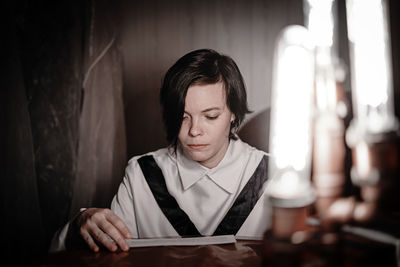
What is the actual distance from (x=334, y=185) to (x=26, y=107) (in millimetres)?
1332

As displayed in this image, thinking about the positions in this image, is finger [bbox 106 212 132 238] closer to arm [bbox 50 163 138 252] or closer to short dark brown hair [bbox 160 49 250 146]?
arm [bbox 50 163 138 252]

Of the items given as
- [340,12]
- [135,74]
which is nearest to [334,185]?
[340,12]

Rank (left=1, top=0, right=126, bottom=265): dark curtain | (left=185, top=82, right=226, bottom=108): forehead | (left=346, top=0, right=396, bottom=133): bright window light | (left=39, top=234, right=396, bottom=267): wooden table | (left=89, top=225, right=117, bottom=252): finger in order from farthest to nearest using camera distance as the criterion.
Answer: (left=1, top=0, right=126, bottom=265): dark curtain, (left=185, top=82, right=226, bottom=108): forehead, (left=89, top=225, right=117, bottom=252): finger, (left=346, top=0, right=396, bottom=133): bright window light, (left=39, top=234, right=396, bottom=267): wooden table

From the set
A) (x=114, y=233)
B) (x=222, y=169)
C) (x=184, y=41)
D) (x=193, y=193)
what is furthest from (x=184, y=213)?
(x=184, y=41)

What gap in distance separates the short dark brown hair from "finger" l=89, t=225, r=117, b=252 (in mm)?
464

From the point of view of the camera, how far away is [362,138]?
0.73 metres

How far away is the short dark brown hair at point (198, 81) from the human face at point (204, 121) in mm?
21

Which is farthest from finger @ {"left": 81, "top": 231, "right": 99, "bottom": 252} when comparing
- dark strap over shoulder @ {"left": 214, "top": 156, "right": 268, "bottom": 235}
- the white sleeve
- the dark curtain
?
dark strap over shoulder @ {"left": 214, "top": 156, "right": 268, "bottom": 235}

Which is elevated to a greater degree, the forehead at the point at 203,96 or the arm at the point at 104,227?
the forehead at the point at 203,96

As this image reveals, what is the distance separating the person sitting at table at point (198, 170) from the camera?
1.34 m

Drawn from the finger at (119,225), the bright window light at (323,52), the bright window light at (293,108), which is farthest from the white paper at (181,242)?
the bright window light at (323,52)

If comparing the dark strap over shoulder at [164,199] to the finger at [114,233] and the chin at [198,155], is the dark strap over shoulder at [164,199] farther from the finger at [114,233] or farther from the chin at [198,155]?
the finger at [114,233]

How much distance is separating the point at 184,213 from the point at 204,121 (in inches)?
15.1

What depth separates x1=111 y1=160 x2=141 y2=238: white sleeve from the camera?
1.40m
